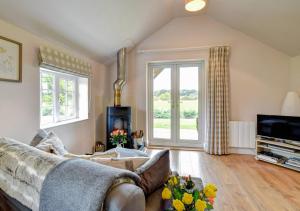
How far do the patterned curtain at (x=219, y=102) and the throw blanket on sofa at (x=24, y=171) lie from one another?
3538 mm

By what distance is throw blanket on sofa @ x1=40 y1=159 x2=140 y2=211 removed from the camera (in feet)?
2.32

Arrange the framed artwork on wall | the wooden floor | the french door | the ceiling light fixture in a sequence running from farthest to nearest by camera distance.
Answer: the french door → the ceiling light fixture → the wooden floor → the framed artwork on wall

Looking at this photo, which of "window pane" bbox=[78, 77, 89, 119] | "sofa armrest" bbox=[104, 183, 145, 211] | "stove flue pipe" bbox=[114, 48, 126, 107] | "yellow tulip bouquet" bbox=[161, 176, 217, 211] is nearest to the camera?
"sofa armrest" bbox=[104, 183, 145, 211]

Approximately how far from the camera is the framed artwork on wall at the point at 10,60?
1955mm

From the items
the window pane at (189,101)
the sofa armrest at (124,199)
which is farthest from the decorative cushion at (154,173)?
the window pane at (189,101)

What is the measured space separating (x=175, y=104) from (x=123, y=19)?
2299 millimetres

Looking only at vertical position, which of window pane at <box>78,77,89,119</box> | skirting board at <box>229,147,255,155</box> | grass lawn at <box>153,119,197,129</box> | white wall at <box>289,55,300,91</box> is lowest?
skirting board at <box>229,147,255,155</box>

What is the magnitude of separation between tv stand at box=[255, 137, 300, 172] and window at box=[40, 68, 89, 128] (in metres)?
3.58

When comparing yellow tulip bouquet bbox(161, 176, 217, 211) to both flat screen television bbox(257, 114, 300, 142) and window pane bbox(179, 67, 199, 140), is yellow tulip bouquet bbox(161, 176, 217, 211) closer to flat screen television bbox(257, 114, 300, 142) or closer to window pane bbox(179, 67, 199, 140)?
flat screen television bbox(257, 114, 300, 142)

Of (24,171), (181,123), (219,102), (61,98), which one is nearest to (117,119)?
(61,98)

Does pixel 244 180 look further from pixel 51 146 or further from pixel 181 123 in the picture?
pixel 51 146

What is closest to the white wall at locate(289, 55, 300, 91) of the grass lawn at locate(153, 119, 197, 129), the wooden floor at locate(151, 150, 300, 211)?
the wooden floor at locate(151, 150, 300, 211)

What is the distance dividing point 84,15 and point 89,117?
6.78 feet

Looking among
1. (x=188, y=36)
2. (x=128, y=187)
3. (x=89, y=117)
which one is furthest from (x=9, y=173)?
(x=188, y=36)
